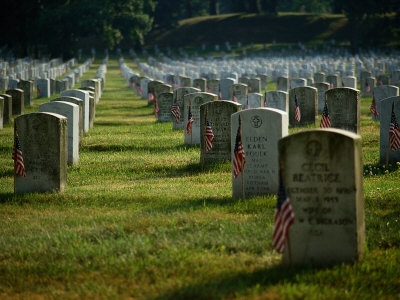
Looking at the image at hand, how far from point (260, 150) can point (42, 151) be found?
3.90 m

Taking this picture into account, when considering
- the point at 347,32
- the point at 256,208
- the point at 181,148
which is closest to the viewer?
the point at 256,208

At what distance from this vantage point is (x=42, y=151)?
40.5ft

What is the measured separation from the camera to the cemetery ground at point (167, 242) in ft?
23.4

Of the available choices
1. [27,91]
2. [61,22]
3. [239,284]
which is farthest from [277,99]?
[61,22]

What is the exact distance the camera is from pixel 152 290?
A: 7062 mm

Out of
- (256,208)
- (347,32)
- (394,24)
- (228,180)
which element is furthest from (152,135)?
(347,32)

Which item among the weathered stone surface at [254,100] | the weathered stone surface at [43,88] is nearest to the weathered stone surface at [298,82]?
the weathered stone surface at [254,100]

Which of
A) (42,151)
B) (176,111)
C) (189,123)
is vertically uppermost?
(176,111)

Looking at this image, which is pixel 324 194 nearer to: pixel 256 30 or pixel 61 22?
pixel 61 22

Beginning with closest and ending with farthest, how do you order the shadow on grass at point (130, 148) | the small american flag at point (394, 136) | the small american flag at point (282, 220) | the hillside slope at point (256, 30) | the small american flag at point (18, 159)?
1. the small american flag at point (282, 220)
2. the small american flag at point (18, 159)
3. the small american flag at point (394, 136)
4. the shadow on grass at point (130, 148)
5. the hillside slope at point (256, 30)

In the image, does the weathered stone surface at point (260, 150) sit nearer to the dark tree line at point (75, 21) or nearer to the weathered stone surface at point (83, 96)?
the weathered stone surface at point (83, 96)

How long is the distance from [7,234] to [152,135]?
473 inches

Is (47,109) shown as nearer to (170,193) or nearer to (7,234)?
(170,193)

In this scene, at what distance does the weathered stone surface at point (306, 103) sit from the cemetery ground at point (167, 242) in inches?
342
